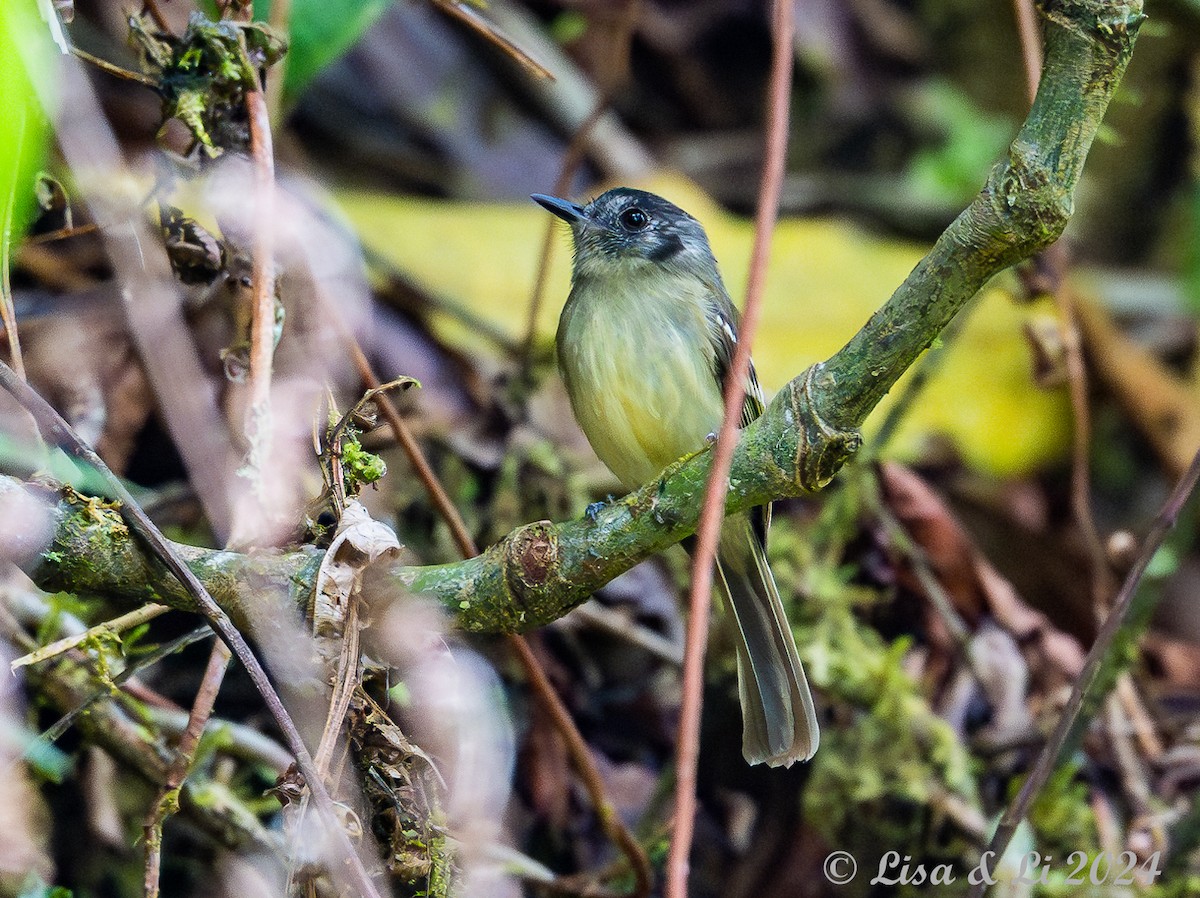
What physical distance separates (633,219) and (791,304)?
1993 millimetres

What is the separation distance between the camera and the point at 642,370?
2.98 meters

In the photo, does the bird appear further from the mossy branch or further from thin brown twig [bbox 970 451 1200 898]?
the mossy branch

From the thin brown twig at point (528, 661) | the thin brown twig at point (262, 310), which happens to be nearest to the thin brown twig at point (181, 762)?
the thin brown twig at point (262, 310)

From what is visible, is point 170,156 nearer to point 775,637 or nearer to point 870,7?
point 775,637

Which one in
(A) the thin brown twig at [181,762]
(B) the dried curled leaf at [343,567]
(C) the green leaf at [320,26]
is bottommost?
(A) the thin brown twig at [181,762]

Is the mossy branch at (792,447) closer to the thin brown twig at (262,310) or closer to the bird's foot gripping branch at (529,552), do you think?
the bird's foot gripping branch at (529,552)

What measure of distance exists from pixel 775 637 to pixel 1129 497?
297 cm

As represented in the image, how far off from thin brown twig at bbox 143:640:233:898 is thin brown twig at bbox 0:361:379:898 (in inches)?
8.9

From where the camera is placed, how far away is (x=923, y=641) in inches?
148

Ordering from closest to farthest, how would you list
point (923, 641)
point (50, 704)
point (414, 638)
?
point (414, 638), point (50, 704), point (923, 641)

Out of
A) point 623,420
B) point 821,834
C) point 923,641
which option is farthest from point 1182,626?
point 623,420

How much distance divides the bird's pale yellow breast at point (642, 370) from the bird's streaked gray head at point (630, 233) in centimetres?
16

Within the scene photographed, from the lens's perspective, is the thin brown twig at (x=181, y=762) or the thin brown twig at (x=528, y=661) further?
the thin brown twig at (x=528, y=661)

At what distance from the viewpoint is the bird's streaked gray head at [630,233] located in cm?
335
